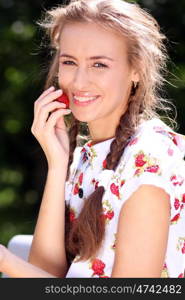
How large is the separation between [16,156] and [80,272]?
4709mm

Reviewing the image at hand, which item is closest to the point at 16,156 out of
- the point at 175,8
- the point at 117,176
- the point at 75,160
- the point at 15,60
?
the point at 15,60

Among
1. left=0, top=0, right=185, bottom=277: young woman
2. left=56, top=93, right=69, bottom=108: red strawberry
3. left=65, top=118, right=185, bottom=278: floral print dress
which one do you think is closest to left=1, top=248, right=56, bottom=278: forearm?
Answer: left=0, top=0, right=185, bottom=277: young woman

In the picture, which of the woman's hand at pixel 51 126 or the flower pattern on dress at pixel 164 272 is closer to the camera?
the flower pattern on dress at pixel 164 272

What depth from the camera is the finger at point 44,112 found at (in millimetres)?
2574

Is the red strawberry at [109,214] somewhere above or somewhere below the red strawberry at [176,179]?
below

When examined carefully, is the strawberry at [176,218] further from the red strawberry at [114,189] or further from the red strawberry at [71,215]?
the red strawberry at [71,215]

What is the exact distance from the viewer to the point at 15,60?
6.80 metres

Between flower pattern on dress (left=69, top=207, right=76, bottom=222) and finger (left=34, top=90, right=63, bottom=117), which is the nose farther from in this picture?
flower pattern on dress (left=69, top=207, right=76, bottom=222)

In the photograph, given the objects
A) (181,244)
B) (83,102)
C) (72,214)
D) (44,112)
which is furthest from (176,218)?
(44,112)

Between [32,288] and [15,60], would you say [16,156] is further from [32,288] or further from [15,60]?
[32,288]

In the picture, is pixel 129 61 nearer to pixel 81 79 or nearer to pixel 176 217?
pixel 81 79

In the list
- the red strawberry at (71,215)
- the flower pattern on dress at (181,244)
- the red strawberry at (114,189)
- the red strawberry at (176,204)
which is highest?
the red strawberry at (114,189)

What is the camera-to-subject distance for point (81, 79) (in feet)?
8.01

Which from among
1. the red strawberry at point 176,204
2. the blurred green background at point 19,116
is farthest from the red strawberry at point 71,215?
the blurred green background at point 19,116
